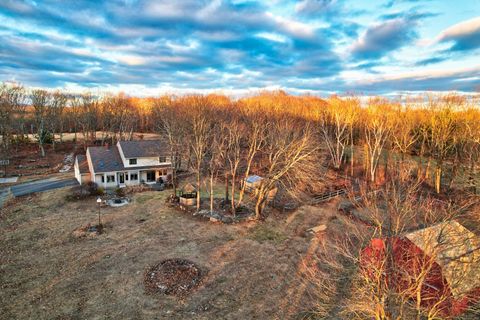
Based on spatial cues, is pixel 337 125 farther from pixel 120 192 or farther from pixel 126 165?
pixel 120 192

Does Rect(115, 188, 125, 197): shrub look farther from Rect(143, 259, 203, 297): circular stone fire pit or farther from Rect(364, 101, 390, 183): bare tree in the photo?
Rect(364, 101, 390, 183): bare tree

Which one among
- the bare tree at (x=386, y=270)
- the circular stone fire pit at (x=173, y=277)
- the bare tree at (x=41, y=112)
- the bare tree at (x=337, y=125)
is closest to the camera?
the bare tree at (x=386, y=270)

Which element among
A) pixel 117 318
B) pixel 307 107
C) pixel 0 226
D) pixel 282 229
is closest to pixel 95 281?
pixel 117 318

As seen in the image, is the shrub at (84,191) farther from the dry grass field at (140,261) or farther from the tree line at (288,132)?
the tree line at (288,132)

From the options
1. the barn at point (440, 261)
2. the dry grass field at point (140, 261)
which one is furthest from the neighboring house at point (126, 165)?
the barn at point (440, 261)

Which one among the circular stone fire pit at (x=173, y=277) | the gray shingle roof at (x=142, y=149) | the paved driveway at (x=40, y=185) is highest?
the gray shingle roof at (x=142, y=149)

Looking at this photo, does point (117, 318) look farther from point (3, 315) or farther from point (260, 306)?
point (260, 306)

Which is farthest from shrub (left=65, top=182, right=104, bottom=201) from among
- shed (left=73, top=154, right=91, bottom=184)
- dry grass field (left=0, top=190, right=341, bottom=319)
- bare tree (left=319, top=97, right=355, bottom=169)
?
bare tree (left=319, top=97, right=355, bottom=169)
